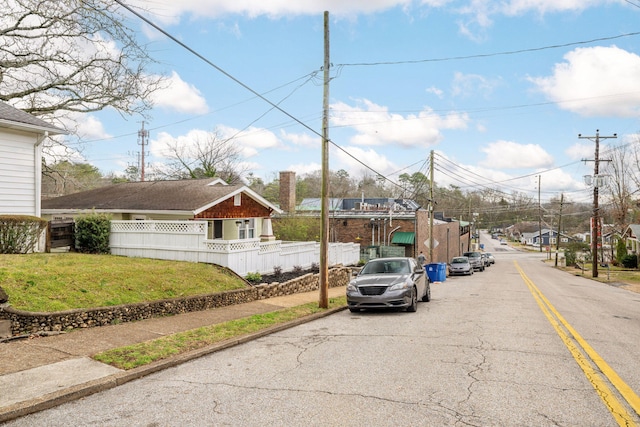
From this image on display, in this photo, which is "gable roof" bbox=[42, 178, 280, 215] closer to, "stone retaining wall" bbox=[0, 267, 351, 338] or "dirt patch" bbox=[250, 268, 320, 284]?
"dirt patch" bbox=[250, 268, 320, 284]

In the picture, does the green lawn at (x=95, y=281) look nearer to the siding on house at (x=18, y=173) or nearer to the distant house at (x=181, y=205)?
the siding on house at (x=18, y=173)

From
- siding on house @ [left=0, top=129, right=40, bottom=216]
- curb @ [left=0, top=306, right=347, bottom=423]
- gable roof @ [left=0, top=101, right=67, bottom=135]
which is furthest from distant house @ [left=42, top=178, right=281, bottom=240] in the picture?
curb @ [left=0, top=306, right=347, bottom=423]

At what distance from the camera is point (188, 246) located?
16.3m

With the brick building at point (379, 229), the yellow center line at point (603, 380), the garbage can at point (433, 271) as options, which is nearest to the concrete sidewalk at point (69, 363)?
the yellow center line at point (603, 380)

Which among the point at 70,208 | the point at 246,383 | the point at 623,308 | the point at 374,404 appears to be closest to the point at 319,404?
the point at 374,404

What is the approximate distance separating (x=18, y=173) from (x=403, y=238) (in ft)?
89.9

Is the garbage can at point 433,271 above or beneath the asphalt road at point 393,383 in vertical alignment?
beneath

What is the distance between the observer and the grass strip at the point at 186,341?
7.28 metres

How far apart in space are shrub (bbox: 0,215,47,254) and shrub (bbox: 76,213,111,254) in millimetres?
2240

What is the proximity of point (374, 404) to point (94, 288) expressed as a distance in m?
7.71

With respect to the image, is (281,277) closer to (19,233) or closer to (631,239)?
(19,233)

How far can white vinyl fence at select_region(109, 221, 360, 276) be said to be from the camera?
52.6ft

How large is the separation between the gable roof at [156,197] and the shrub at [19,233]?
456 cm

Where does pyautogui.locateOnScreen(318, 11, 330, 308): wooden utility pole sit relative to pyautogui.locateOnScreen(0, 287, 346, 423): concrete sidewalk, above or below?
above
